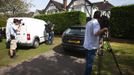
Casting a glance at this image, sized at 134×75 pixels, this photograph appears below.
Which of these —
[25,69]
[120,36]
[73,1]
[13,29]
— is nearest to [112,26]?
[120,36]

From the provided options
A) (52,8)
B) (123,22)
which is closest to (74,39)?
(123,22)

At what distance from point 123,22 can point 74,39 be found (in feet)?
25.8

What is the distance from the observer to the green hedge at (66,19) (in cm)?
2083

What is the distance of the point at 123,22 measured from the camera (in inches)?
684

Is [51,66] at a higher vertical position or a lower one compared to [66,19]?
lower

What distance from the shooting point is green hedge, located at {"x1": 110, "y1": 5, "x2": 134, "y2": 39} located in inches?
664

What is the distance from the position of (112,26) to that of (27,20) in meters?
8.41

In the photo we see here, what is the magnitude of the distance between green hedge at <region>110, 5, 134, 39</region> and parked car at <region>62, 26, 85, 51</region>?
6876 mm

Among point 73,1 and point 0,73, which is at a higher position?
point 73,1

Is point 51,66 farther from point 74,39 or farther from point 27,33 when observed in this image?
point 27,33

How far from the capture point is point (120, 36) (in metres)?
17.7

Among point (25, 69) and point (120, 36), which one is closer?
point (25, 69)

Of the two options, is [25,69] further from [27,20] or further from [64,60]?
[27,20]

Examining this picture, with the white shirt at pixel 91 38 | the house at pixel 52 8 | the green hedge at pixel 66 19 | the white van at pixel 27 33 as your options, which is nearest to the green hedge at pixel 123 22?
the green hedge at pixel 66 19
